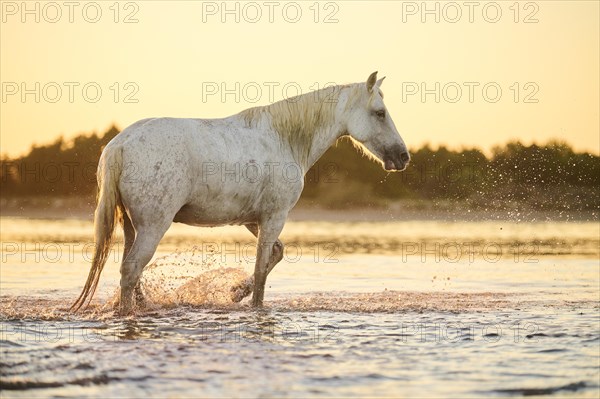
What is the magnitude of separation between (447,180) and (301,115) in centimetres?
2321

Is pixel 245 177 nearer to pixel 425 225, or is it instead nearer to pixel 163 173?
pixel 163 173

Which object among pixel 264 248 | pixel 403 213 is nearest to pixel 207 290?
pixel 264 248

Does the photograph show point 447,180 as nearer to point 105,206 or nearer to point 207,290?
point 207,290

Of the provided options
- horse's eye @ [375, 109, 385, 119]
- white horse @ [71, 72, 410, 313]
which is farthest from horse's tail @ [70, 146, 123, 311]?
horse's eye @ [375, 109, 385, 119]

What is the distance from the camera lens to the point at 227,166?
8141 mm

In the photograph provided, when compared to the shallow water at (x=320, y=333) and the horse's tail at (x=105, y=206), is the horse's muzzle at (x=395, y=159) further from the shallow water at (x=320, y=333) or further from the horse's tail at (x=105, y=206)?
the horse's tail at (x=105, y=206)

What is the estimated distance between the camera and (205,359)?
575 cm

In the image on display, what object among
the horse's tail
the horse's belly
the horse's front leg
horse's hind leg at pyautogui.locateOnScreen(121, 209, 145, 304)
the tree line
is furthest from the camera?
the tree line

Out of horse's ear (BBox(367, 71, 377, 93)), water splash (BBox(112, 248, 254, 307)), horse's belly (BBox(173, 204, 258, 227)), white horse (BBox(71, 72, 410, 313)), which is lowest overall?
water splash (BBox(112, 248, 254, 307))

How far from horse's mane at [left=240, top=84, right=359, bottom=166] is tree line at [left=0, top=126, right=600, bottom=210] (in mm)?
19493

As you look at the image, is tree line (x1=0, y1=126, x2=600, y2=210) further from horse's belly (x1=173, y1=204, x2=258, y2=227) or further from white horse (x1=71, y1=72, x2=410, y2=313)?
horse's belly (x1=173, y1=204, x2=258, y2=227)

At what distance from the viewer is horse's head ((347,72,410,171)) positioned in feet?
29.7

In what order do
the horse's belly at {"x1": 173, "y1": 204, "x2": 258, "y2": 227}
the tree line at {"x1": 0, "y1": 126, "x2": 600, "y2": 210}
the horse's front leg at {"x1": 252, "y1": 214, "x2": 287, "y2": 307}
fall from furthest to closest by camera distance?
the tree line at {"x1": 0, "y1": 126, "x2": 600, "y2": 210}, the horse's front leg at {"x1": 252, "y1": 214, "x2": 287, "y2": 307}, the horse's belly at {"x1": 173, "y1": 204, "x2": 258, "y2": 227}

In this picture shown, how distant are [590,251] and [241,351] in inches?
497
